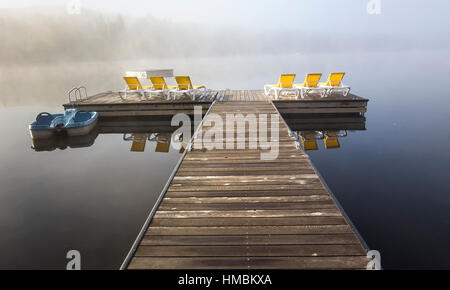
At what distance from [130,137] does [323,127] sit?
735 centimetres

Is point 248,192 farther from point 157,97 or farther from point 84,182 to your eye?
point 157,97

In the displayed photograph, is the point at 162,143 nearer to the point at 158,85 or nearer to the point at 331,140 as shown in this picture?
the point at 158,85

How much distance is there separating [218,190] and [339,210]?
5.22ft

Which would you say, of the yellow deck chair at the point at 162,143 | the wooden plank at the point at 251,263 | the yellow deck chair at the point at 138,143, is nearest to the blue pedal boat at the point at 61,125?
the yellow deck chair at the point at 138,143

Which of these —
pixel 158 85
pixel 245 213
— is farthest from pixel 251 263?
pixel 158 85

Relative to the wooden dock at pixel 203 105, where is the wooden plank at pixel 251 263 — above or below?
below

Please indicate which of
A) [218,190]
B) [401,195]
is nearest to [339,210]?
[218,190]

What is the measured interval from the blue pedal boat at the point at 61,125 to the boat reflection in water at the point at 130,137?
183mm

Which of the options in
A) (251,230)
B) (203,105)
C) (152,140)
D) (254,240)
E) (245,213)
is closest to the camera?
(254,240)

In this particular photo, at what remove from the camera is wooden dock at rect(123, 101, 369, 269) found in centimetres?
252

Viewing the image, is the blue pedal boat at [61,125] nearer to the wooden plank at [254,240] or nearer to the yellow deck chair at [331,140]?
the wooden plank at [254,240]

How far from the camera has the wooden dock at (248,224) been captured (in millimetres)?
2518

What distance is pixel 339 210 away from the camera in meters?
3.24

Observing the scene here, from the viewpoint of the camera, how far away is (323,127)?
34.2 ft
